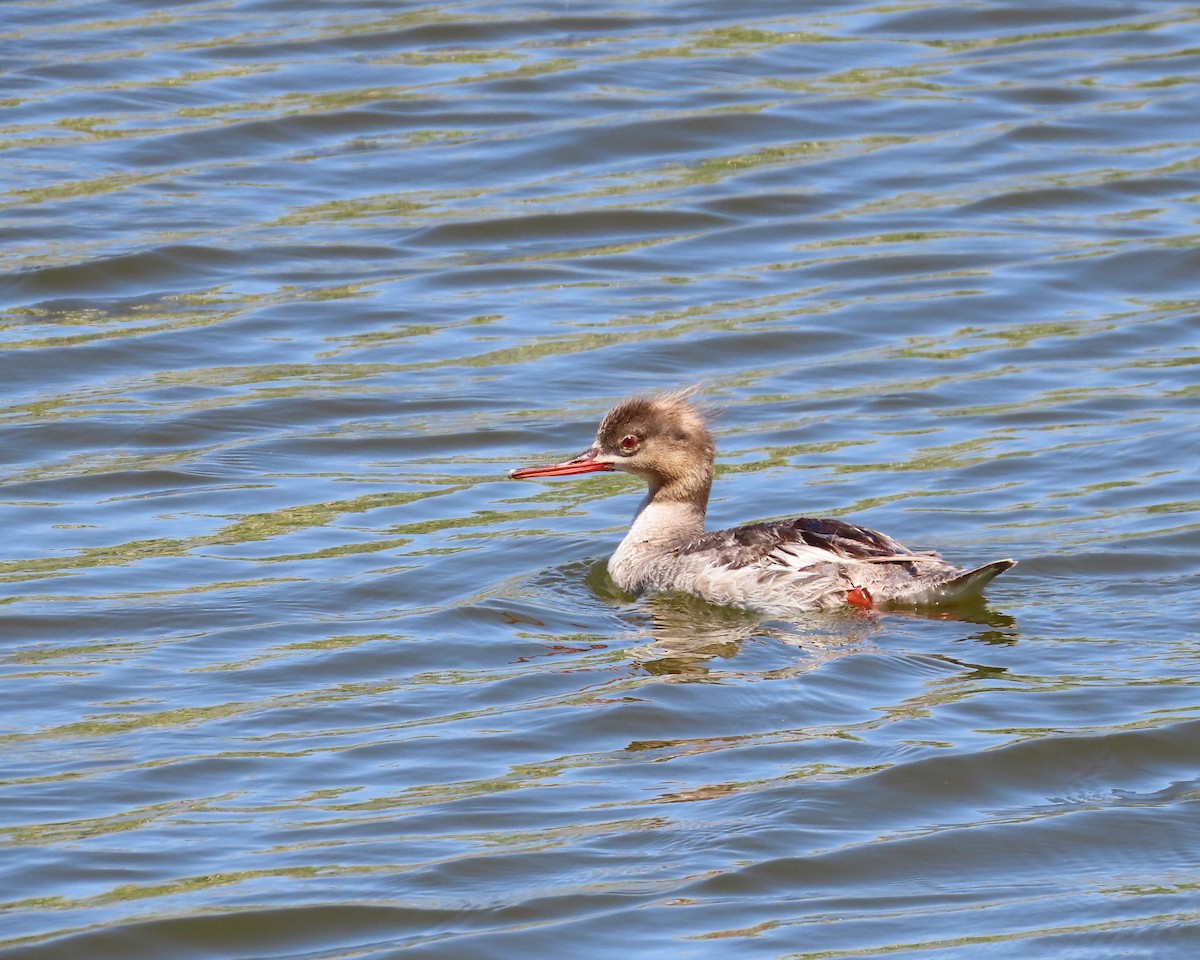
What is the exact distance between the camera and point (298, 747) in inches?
259

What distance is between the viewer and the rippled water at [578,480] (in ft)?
18.8

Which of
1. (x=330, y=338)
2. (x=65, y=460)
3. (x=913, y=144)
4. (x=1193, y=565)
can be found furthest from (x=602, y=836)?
(x=913, y=144)

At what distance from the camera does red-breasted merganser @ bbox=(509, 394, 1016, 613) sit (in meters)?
7.87

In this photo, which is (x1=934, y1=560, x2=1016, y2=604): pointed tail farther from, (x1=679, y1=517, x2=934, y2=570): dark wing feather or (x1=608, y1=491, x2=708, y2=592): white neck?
(x1=608, y1=491, x2=708, y2=592): white neck

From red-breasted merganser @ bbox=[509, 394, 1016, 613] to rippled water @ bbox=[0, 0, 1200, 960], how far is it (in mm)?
147

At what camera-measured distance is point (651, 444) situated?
8.98 m

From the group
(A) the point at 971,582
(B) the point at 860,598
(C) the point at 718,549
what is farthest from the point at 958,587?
(C) the point at 718,549

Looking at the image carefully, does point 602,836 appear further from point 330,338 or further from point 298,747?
point 330,338

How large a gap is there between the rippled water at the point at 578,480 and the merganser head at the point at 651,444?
15.4 inches

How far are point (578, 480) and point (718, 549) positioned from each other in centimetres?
190

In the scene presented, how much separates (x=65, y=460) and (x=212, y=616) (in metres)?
2.04

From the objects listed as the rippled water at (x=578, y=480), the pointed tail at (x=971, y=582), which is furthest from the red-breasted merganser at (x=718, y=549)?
the rippled water at (x=578, y=480)

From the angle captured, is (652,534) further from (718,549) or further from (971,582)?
(971,582)

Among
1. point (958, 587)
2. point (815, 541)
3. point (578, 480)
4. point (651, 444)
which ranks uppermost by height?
point (651, 444)
